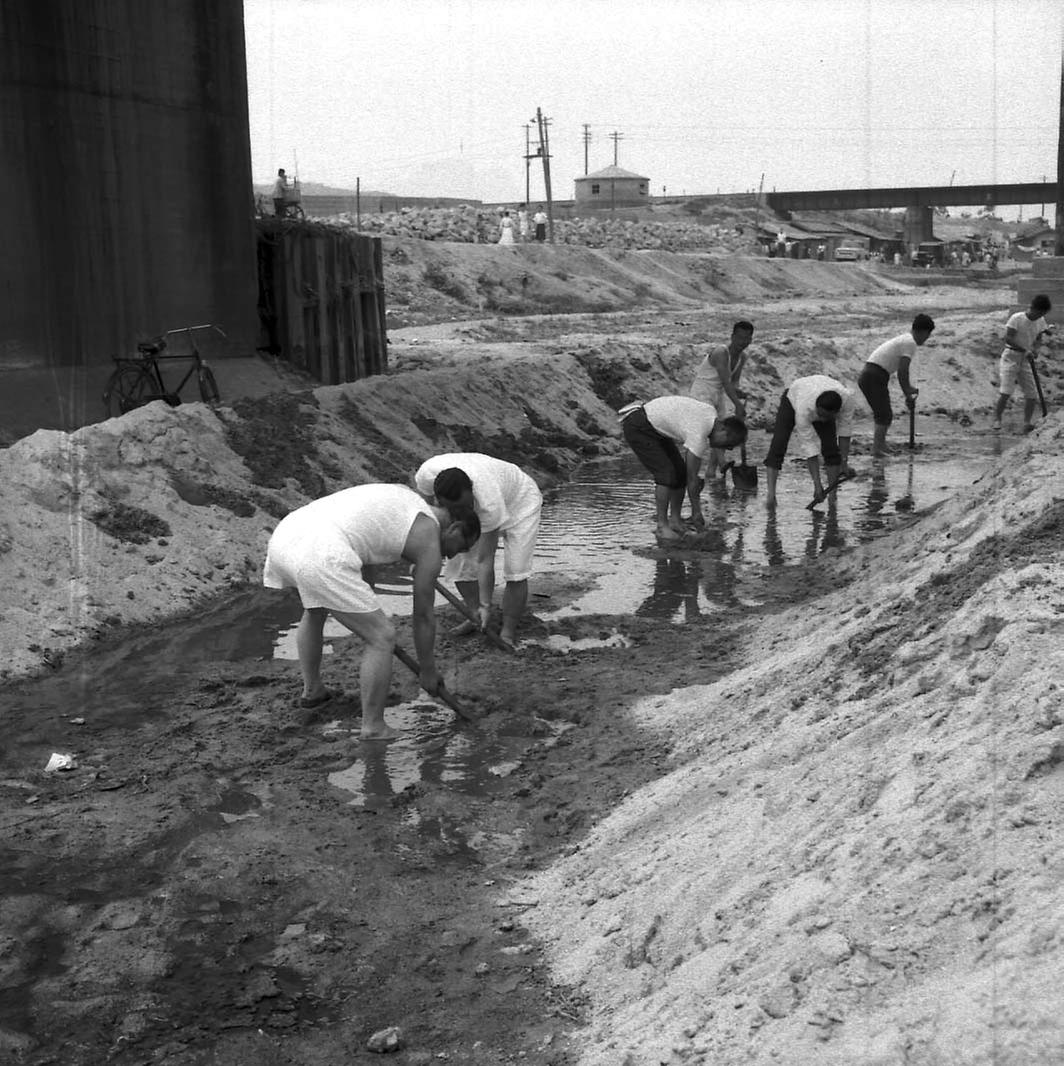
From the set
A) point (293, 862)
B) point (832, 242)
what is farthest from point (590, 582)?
point (832, 242)

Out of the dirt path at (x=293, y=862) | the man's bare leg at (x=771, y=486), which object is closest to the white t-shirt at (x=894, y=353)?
the man's bare leg at (x=771, y=486)

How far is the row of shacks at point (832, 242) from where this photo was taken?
192 ft

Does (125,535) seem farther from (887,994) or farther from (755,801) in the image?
(887,994)

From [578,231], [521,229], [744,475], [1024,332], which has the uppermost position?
[578,231]

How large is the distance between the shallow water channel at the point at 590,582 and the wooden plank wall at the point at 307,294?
3.63 metres

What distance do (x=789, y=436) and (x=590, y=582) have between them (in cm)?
305

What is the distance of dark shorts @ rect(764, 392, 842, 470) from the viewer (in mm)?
11961

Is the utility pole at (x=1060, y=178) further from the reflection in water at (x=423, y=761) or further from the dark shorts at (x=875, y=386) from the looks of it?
the reflection in water at (x=423, y=761)

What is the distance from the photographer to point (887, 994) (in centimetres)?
325

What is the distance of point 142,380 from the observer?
13.5m

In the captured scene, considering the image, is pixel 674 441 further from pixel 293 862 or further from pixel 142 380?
pixel 293 862

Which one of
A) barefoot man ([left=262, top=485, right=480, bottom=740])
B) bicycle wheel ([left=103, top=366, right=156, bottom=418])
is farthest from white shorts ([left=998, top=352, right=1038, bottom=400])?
barefoot man ([left=262, top=485, right=480, bottom=740])

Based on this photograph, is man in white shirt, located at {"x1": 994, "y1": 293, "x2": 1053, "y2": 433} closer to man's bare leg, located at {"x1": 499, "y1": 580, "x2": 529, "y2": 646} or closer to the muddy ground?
the muddy ground

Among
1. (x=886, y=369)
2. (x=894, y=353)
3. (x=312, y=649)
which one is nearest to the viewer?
(x=312, y=649)
